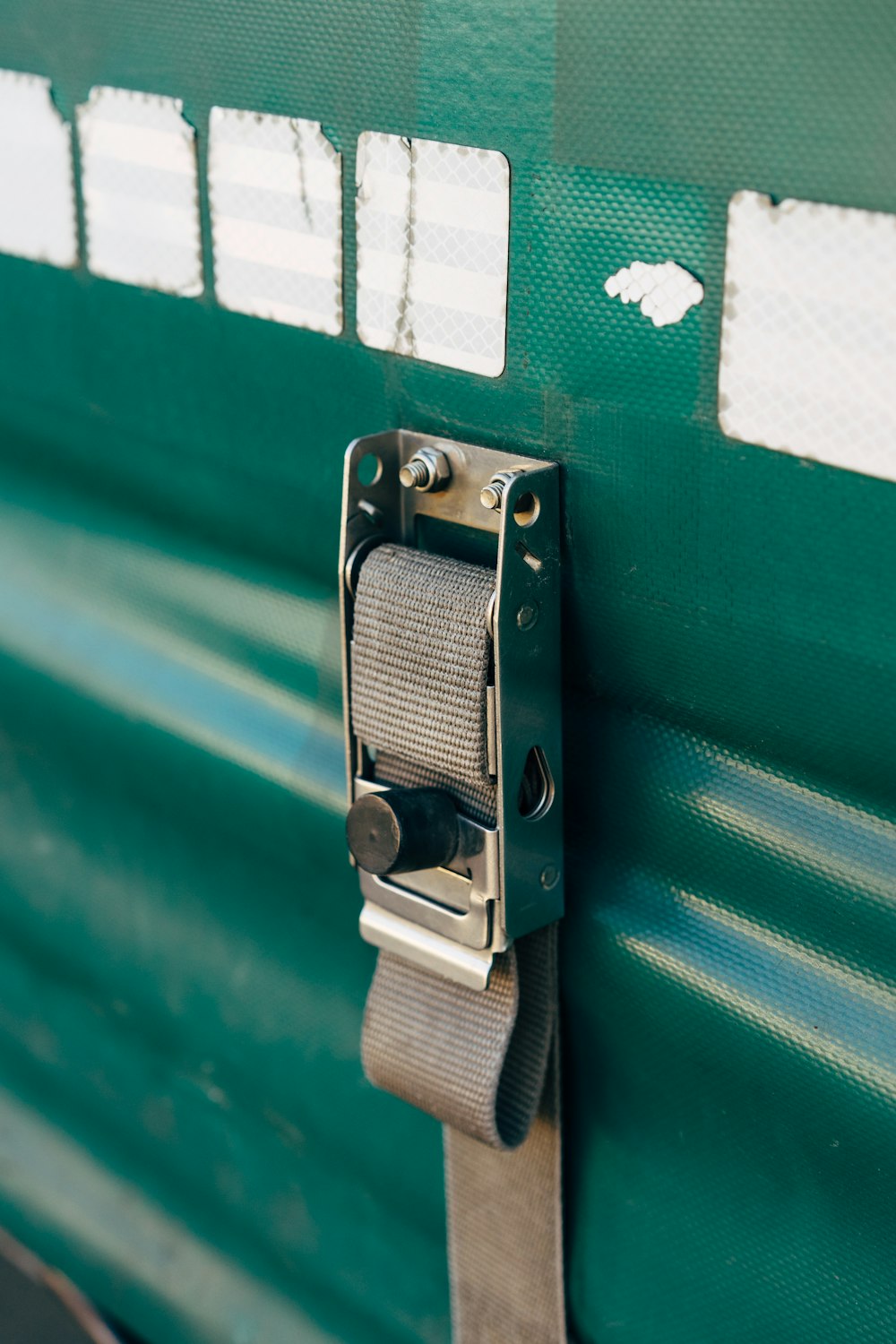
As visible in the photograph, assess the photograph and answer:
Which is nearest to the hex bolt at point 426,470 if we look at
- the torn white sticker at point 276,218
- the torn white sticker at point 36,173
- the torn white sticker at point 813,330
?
the torn white sticker at point 276,218

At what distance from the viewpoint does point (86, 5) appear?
1174 millimetres

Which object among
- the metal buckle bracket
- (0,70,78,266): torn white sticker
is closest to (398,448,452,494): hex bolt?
the metal buckle bracket

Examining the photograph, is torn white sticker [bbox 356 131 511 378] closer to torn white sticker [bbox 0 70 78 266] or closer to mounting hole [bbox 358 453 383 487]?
mounting hole [bbox 358 453 383 487]

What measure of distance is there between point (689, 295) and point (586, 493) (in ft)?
0.49

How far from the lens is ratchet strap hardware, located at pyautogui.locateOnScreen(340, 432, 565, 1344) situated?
38.4 inches

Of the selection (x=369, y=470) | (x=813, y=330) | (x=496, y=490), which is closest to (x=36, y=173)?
(x=369, y=470)

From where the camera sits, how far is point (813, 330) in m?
0.81

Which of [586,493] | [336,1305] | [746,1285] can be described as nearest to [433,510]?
[586,493]

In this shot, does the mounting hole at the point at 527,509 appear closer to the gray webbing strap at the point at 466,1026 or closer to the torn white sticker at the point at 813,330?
the gray webbing strap at the point at 466,1026

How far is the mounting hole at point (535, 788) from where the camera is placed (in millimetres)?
1024

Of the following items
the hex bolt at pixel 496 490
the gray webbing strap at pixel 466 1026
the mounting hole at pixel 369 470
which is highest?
the hex bolt at pixel 496 490

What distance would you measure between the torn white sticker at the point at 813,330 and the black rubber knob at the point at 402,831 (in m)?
0.33

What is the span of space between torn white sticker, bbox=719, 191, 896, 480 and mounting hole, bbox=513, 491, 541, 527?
A: 152 mm

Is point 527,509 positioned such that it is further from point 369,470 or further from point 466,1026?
point 466,1026
